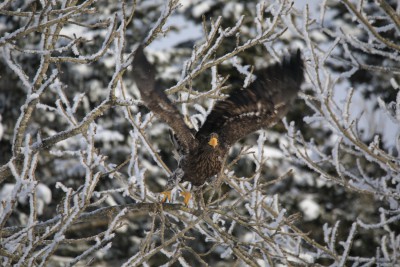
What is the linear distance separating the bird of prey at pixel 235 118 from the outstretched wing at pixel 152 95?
0.26 m

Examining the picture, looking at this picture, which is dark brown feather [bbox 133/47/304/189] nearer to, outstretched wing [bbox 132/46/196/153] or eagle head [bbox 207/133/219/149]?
eagle head [bbox 207/133/219/149]

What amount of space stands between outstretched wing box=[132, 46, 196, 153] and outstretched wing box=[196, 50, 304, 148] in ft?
1.82

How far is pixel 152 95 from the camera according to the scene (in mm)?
4266

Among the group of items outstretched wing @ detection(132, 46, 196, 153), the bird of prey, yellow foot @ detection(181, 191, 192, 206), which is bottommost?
yellow foot @ detection(181, 191, 192, 206)

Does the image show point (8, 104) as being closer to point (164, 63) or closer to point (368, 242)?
point (164, 63)

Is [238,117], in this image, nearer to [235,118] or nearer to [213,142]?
[235,118]

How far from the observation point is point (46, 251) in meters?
3.16

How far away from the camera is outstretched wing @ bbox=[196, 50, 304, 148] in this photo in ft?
16.5

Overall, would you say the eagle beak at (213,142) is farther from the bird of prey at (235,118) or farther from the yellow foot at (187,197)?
the yellow foot at (187,197)

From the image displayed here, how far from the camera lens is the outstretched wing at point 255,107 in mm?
5039

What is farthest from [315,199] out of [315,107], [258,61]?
[315,107]

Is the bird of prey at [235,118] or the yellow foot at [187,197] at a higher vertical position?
the bird of prey at [235,118]

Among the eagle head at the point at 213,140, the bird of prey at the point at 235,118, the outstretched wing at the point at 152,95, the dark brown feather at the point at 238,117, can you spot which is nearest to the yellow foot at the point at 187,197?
the bird of prey at the point at 235,118

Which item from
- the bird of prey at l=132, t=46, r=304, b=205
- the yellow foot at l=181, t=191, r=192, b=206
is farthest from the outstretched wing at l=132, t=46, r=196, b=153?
the yellow foot at l=181, t=191, r=192, b=206
